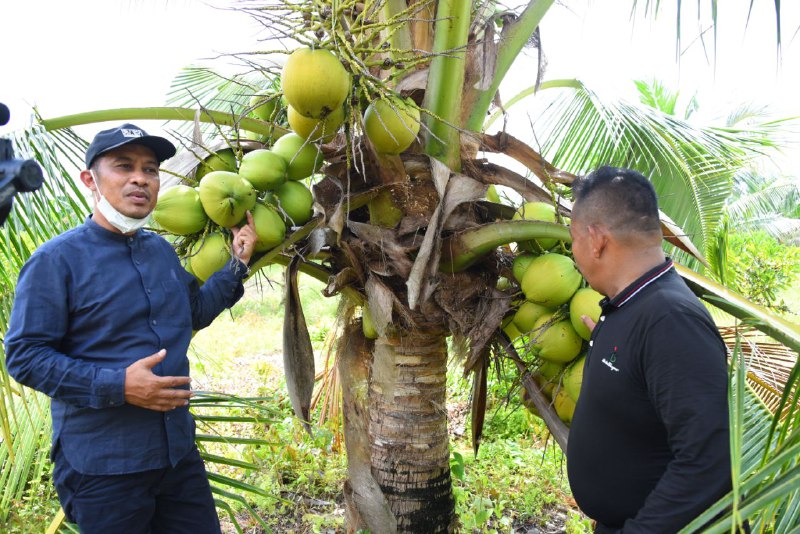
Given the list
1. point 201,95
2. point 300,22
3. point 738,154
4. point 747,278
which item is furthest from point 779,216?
point 300,22

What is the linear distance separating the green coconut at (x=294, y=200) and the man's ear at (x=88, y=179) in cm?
52

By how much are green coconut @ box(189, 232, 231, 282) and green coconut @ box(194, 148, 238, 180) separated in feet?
0.69

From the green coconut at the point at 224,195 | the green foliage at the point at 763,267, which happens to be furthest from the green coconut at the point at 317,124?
the green foliage at the point at 763,267

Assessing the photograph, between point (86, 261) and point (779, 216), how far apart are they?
18271 millimetres

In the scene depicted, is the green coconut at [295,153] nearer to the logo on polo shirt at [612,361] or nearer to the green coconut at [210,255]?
the green coconut at [210,255]

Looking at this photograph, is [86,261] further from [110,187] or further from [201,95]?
[201,95]

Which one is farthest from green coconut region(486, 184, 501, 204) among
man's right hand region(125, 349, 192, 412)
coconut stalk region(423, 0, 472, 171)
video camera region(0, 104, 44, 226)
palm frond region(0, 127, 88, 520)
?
video camera region(0, 104, 44, 226)

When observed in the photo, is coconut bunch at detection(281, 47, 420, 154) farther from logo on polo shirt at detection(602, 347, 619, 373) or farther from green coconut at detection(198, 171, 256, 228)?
logo on polo shirt at detection(602, 347, 619, 373)

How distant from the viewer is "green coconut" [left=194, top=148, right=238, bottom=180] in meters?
1.97

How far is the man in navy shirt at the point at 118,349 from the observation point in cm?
162

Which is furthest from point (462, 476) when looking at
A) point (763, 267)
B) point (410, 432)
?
point (763, 267)

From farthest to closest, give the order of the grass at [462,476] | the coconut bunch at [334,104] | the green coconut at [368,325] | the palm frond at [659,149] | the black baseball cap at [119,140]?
1. the grass at [462,476]
2. the palm frond at [659,149]
3. the green coconut at [368,325]
4. the black baseball cap at [119,140]
5. the coconut bunch at [334,104]

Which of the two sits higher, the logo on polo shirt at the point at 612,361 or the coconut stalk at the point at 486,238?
the coconut stalk at the point at 486,238

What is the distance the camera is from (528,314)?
6.73ft
